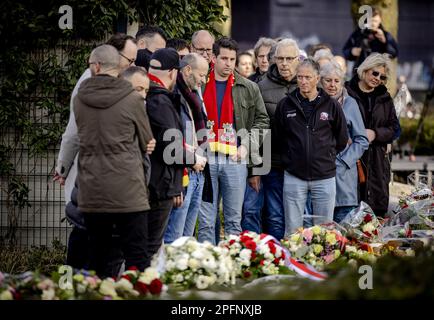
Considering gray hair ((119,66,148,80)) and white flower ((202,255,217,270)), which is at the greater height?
gray hair ((119,66,148,80))

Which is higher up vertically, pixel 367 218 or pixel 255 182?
pixel 255 182

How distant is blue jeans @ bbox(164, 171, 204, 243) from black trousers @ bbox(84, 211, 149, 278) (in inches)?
43.1

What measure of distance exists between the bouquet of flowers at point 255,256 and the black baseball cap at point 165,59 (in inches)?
56.4

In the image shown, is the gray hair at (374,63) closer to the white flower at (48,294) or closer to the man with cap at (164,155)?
the man with cap at (164,155)

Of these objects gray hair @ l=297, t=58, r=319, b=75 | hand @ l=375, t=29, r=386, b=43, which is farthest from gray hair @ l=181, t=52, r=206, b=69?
hand @ l=375, t=29, r=386, b=43

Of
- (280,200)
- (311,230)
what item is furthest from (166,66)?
(280,200)

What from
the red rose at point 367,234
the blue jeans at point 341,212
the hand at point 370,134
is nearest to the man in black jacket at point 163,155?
the red rose at point 367,234

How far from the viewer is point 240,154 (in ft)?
30.3

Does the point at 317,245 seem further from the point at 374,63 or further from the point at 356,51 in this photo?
the point at 356,51

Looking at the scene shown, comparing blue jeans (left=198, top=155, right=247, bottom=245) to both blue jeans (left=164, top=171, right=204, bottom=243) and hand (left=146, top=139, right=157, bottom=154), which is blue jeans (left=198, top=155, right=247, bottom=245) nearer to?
blue jeans (left=164, top=171, right=204, bottom=243)

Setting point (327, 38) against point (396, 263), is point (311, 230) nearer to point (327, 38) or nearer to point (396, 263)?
point (396, 263)

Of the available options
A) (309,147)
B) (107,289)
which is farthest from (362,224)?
(107,289)

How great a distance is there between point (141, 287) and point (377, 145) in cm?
476

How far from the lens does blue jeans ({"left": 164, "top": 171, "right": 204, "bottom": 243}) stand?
8.34 m
